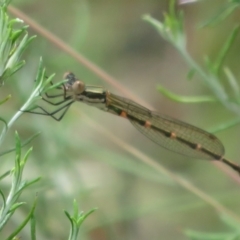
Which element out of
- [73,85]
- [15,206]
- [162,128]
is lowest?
[15,206]

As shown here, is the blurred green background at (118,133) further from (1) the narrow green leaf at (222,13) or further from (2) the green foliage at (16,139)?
(2) the green foliage at (16,139)

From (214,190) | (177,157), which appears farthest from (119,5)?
(214,190)

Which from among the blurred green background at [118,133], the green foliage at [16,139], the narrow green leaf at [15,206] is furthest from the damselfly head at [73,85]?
the narrow green leaf at [15,206]

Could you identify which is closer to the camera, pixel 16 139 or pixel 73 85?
pixel 16 139

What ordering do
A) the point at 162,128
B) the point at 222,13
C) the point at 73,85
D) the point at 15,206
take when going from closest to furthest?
the point at 15,206 < the point at 222,13 < the point at 73,85 < the point at 162,128

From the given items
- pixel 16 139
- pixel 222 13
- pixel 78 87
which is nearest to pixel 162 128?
pixel 78 87

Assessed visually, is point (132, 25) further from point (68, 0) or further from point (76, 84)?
point (76, 84)

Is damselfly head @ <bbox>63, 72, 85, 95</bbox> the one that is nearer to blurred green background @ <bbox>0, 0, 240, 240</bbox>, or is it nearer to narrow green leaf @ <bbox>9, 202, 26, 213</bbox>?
blurred green background @ <bbox>0, 0, 240, 240</bbox>

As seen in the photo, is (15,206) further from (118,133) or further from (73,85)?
(118,133)
